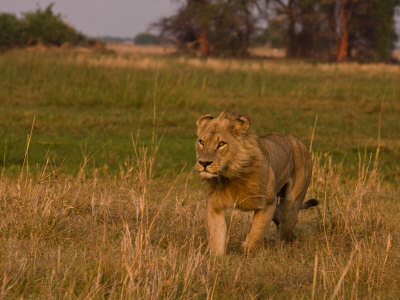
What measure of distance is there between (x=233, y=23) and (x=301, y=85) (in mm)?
21003

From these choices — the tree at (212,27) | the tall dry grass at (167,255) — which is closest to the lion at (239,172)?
the tall dry grass at (167,255)

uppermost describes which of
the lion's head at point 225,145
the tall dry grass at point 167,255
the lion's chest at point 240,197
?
the lion's head at point 225,145

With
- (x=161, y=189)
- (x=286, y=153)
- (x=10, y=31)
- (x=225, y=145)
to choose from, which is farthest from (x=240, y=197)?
(x=10, y=31)

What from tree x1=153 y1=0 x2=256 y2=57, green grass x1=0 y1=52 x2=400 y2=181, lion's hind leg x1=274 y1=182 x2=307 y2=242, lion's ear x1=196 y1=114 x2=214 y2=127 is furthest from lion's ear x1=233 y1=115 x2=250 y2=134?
tree x1=153 y1=0 x2=256 y2=57

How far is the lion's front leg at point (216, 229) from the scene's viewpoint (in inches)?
170

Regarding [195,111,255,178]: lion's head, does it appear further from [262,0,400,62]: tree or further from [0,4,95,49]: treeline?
[262,0,400,62]: tree

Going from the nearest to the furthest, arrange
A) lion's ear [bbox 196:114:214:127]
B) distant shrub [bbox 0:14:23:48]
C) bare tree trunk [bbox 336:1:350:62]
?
lion's ear [bbox 196:114:214:127], distant shrub [bbox 0:14:23:48], bare tree trunk [bbox 336:1:350:62]

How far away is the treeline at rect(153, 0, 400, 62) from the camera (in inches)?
1574

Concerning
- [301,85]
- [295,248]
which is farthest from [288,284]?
[301,85]

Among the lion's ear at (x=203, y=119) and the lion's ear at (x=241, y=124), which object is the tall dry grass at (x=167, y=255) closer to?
the lion's ear at (x=203, y=119)

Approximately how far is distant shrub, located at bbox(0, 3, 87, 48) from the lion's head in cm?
3305

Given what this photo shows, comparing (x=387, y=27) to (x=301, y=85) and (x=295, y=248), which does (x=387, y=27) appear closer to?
(x=301, y=85)

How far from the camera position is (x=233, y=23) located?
40406mm

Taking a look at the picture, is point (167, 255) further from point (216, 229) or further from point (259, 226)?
point (259, 226)
